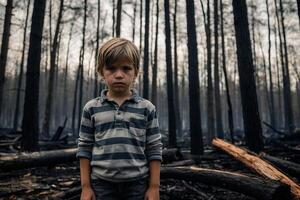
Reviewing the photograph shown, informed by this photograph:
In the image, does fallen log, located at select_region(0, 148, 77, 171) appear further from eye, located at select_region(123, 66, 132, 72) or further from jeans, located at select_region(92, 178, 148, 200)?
eye, located at select_region(123, 66, 132, 72)

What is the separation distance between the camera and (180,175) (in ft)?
15.0

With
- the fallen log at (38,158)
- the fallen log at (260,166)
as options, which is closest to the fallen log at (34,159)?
the fallen log at (38,158)

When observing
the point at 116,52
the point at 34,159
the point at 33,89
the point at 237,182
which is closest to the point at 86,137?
the point at 116,52

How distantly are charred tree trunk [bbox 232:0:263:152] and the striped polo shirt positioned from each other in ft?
20.6

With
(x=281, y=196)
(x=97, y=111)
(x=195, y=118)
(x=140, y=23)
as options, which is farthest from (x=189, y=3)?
(x=140, y=23)

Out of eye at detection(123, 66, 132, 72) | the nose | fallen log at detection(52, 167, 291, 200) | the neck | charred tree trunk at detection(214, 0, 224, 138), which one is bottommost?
fallen log at detection(52, 167, 291, 200)

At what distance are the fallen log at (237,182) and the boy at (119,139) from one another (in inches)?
82.4

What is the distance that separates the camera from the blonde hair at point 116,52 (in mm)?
1871

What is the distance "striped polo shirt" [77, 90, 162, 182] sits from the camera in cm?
185

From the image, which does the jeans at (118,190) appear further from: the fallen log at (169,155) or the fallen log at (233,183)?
the fallen log at (169,155)

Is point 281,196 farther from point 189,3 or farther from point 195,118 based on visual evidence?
point 189,3

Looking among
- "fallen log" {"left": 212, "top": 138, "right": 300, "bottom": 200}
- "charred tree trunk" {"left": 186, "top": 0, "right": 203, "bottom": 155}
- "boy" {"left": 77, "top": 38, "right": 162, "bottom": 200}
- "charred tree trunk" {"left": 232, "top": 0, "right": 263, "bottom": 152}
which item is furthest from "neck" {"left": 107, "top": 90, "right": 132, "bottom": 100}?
"charred tree trunk" {"left": 186, "top": 0, "right": 203, "bottom": 155}

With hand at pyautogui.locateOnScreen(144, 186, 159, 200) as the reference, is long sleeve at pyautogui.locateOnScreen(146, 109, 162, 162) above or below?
above

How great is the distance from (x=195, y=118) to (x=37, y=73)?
561cm
